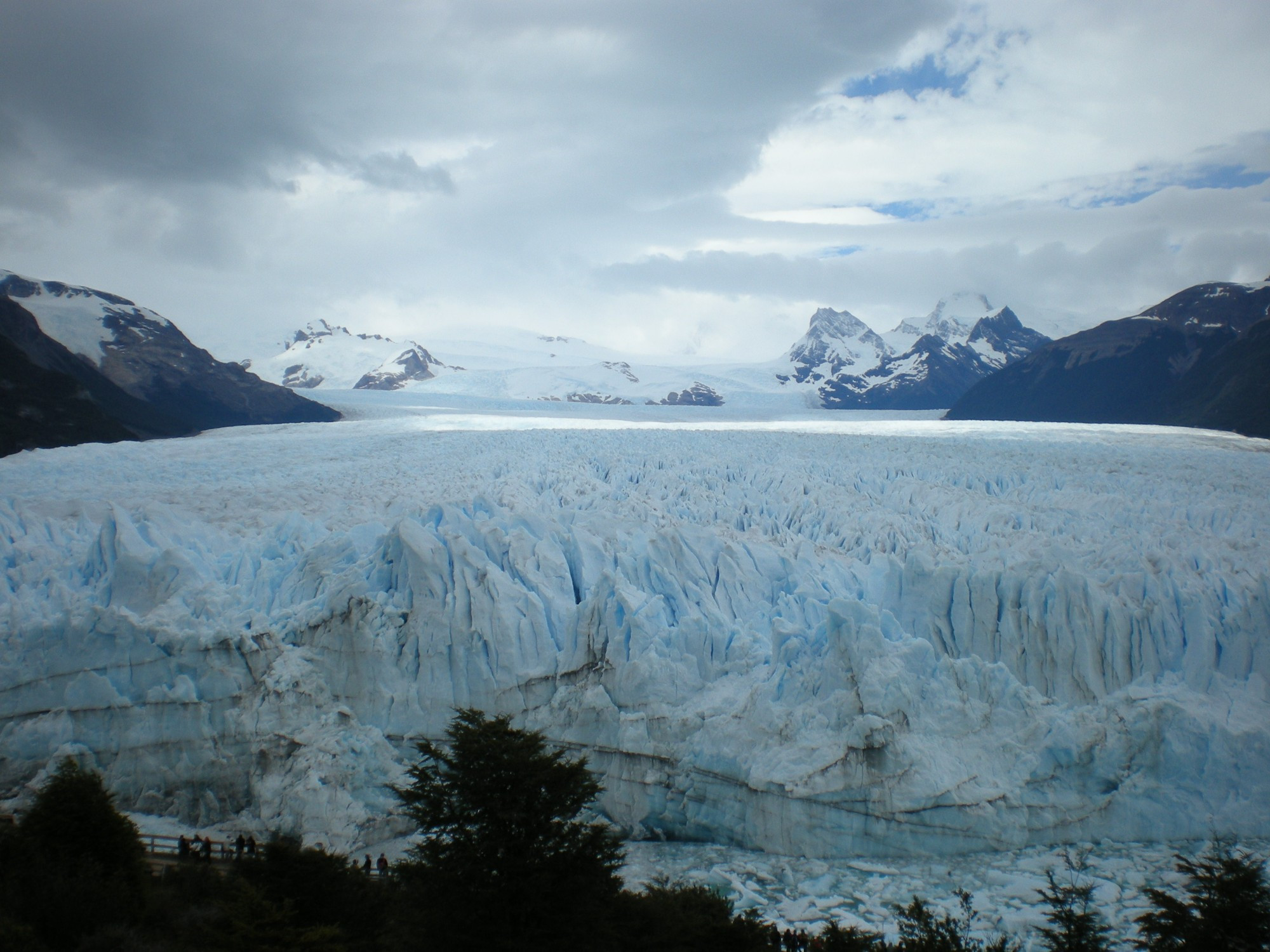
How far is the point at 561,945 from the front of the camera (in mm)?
8039

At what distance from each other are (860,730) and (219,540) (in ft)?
42.6

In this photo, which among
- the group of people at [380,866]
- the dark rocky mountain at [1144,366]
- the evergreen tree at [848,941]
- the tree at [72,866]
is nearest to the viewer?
the tree at [72,866]

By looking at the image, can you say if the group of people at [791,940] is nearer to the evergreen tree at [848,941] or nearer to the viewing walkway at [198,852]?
the evergreen tree at [848,941]

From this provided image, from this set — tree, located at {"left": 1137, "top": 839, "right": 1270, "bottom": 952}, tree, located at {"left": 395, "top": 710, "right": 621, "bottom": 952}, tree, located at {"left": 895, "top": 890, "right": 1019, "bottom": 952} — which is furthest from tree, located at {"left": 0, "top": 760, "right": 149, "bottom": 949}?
tree, located at {"left": 1137, "top": 839, "right": 1270, "bottom": 952}

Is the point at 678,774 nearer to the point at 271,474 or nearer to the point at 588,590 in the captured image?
the point at 588,590

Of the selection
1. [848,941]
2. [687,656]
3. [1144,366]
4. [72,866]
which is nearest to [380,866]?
[72,866]

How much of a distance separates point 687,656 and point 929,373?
9425 cm

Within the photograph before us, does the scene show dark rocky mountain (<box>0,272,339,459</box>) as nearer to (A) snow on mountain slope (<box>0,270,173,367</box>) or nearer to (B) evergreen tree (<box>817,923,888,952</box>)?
(A) snow on mountain slope (<box>0,270,173,367</box>)

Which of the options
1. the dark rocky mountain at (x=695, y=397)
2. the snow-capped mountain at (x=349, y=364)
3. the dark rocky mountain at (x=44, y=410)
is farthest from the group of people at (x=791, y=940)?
the snow-capped mountain at (x=349, y=364)

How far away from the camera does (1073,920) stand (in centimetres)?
865

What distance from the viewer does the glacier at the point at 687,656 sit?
40.8 ft

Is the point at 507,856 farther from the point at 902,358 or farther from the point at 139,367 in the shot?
the point at 902,358

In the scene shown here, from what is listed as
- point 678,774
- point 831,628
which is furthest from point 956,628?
point 678,774

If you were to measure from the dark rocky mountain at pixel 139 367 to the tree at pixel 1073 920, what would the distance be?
43527 mm
